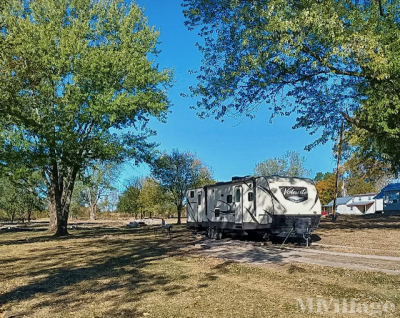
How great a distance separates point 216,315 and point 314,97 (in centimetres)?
1342

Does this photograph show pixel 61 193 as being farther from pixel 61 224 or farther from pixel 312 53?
pixel 312 53

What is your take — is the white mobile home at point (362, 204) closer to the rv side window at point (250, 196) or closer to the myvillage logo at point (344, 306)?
the rv side window at point (250, 196)

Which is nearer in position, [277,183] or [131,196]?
[277,183]

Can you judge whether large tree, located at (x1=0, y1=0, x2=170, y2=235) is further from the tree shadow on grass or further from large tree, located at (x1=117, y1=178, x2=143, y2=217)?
large tree, located at (x1=117, y1=178, x2=143, y2=217)

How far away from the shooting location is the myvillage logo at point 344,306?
211 inches

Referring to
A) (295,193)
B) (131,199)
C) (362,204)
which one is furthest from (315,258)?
(362,204)

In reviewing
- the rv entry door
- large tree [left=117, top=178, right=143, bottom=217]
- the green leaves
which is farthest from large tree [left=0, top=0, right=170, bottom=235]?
large tree [left=117, top=178, right=143, bottom=217]

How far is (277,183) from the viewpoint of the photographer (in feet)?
49.7

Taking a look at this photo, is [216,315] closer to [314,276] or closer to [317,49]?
[314,276]

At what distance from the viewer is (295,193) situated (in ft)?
50.3

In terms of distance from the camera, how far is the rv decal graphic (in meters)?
15.1

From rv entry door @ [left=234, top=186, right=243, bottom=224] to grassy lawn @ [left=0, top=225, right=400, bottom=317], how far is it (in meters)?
5.96

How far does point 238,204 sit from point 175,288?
992 centimetres

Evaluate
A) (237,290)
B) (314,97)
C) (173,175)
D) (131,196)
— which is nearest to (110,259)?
(237,290)
